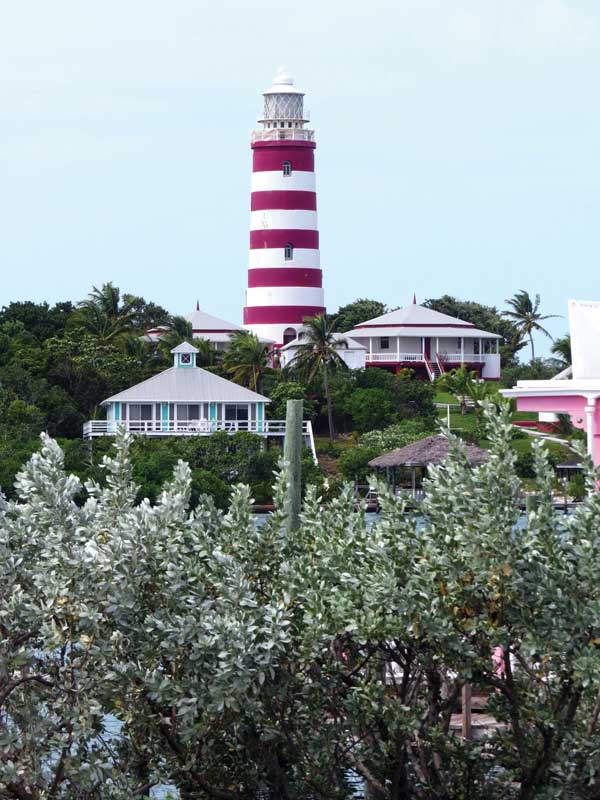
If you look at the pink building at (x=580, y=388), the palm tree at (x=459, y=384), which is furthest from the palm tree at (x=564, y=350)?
the pink building at (x=580, y=388)

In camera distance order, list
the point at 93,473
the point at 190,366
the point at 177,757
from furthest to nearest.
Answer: the point at 190,366 < the point at 93,473 < the point at 177,757

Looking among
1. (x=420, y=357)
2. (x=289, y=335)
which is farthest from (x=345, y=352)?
(x=420, y=357)

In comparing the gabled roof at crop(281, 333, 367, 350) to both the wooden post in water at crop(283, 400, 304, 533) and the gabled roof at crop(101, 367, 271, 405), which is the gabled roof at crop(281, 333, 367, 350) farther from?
the wooden post in water at crop(283, 400, 304, 533)

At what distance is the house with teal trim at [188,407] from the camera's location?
62875 millimetres

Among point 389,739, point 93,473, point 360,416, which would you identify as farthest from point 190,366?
point 389,739

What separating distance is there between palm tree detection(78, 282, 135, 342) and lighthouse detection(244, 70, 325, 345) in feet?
20.1

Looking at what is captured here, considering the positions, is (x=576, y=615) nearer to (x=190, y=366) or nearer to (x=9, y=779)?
(x=9, y=779)

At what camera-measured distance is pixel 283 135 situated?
75.1 meters

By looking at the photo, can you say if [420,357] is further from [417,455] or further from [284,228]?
[417,455]

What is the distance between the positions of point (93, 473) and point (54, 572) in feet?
137

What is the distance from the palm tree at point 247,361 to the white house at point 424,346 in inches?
514

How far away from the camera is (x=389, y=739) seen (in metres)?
12.1

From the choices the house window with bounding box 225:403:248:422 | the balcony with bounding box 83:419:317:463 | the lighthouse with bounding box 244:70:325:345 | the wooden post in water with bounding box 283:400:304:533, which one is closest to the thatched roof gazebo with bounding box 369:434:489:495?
the balcony with bounding box 83:419:317:463

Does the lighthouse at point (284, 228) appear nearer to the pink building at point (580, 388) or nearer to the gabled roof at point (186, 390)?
the gabled roof at point (186, 390)
